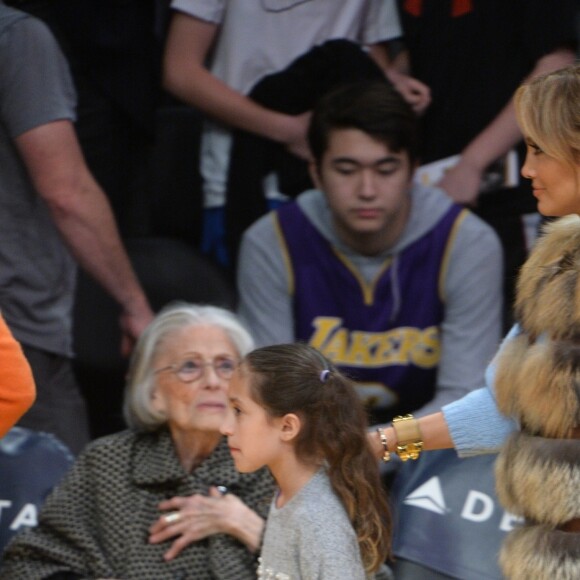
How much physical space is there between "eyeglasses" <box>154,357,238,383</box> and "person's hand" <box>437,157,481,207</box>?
1.10 m

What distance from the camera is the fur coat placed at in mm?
2941

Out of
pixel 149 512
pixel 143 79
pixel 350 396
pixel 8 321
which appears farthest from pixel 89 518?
pixel 143 79

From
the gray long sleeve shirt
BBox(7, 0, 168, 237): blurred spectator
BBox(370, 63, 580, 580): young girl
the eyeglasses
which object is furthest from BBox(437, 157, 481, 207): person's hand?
BBox(370, 63, 580, 580): young girl

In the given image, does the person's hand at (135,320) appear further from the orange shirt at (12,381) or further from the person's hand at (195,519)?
the orange shirt at (12,381)

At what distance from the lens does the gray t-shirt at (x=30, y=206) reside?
407cm

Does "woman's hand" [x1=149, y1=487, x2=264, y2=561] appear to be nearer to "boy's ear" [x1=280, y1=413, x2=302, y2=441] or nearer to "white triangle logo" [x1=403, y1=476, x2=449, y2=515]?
"white triangle logo" [x1=403, y1=476, x2=449, y2=515]

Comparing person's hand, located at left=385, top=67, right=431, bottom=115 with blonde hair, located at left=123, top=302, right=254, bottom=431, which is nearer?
blonde hair, located at left=123, top=302, right=254, bottom=431

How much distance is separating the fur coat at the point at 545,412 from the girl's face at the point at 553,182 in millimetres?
97

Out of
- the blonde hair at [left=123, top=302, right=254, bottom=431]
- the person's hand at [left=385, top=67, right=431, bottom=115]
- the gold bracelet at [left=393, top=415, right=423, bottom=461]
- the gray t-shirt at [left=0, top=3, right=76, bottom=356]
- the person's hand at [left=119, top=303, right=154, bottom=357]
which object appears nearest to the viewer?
the gold bracelet at [left=393, top=415, right=423, bottom=461]

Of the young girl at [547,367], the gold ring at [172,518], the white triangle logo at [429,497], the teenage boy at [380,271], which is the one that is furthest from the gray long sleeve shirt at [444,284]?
the young girl at [547,367]

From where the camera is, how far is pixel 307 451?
311 cm

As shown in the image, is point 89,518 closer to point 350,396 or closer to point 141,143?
point 350,396

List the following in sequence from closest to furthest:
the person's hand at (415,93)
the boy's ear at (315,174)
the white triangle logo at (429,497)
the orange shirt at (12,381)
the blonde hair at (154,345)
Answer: the orange shirt at (12,381) → the white triangle logo at (429,497) → the blonde hair at (154,345) → the boy's ear at (315,174) → the person's hand at (415,93)

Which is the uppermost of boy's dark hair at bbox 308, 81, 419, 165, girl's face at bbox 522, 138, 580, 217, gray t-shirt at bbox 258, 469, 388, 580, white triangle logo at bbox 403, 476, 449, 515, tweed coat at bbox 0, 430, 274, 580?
girl's face at bbox 522, 138, 580, 217
